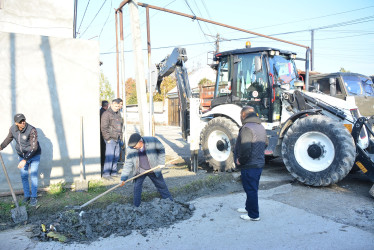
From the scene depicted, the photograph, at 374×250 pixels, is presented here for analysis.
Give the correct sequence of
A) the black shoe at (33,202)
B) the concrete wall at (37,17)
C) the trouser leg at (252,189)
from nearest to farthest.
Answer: the trouser leg at (252,189) < the black shoe at (33,202) < the concrete wall at (37,17)

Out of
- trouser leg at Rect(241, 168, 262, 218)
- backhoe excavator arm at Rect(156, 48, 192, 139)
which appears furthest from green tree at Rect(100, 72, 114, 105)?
trouser leg at Rect(241, 168, 262, 218)

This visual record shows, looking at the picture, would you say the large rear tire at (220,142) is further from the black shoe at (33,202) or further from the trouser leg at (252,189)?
the black shoe at (33,202)

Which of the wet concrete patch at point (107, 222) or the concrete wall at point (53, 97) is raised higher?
the concrete wall at point (53, 97)

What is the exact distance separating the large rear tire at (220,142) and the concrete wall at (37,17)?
4.14 metres

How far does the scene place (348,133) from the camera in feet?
18.1

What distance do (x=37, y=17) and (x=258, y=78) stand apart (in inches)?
210

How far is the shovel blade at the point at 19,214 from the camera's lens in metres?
4.72

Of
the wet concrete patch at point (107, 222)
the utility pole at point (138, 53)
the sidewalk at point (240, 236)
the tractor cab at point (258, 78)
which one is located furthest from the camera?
the utility pole at point (138, 53)

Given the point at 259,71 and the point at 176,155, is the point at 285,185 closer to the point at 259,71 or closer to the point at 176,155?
the point at 259,71

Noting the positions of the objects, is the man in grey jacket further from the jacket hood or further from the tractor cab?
the tractor cab

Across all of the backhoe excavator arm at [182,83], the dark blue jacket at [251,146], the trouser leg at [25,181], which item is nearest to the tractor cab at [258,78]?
the backhoe excavator arm at [182,83]

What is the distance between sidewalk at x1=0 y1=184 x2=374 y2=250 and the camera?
3756 mm

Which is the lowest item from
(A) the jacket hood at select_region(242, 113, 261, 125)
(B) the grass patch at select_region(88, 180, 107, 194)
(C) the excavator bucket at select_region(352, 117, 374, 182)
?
A: (B) the grass patch at select_region(88, 180, 107, 194)

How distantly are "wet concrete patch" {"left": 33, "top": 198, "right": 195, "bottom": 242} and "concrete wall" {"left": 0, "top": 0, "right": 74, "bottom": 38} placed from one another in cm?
453
